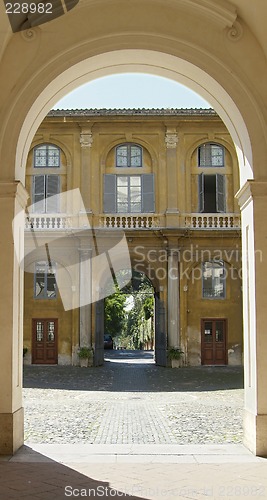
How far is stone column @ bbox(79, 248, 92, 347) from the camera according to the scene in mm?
23062

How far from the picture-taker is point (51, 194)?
930 inches

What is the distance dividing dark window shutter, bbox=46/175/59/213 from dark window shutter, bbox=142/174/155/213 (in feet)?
11.5

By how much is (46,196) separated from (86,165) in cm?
203

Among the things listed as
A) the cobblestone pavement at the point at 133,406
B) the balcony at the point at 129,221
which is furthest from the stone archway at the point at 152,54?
the balcony at the point at 129,221

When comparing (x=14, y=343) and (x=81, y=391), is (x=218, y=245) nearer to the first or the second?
(x=81, y=391)

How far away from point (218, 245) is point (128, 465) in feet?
57.6

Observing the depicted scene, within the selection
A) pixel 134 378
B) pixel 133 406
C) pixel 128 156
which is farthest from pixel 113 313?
pixel 133 406

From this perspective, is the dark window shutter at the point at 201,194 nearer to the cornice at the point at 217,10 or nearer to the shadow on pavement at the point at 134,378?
the shadow on pavement at the point at 134,378

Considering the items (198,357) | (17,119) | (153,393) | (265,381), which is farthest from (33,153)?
(265,381)

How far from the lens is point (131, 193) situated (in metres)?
23.6

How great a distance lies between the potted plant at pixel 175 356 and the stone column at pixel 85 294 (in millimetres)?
3182

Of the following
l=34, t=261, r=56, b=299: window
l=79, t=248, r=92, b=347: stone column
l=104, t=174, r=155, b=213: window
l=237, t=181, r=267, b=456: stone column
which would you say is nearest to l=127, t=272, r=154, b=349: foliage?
l=34, t=261, r=56, b=299: window

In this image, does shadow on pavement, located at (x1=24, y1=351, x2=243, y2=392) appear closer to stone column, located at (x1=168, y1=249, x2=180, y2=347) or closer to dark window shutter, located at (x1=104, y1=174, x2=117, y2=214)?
stone column, located at (x1=168, y1=249, x2=180, y2=347)

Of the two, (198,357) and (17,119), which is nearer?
(17,119)
